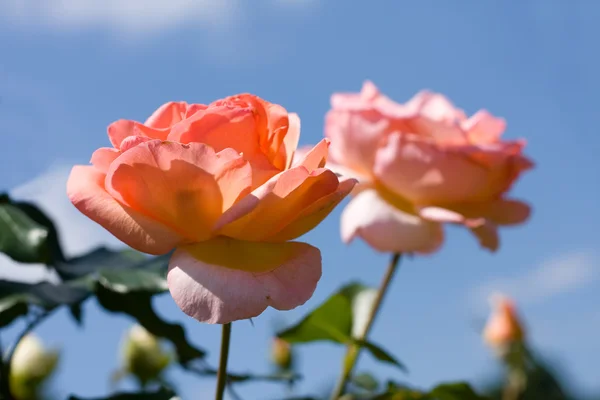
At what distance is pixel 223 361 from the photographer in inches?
17.3

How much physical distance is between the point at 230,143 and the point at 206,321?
4.8 inches

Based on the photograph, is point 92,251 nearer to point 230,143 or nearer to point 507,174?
point 230,143

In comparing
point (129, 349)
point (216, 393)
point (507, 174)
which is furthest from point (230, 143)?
point (129, 349)

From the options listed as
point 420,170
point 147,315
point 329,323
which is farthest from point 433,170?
point 147,315

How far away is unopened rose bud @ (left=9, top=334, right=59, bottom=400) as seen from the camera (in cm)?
118

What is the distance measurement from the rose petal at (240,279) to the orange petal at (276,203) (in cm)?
1

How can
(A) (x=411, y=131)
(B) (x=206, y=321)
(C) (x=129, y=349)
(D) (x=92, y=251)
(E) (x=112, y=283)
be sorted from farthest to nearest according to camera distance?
(C) (x=129, y=349), (A) (x=411, y=131), (D) (x=92, y=251), (E) (x=112, y=283), (B) (x=206, y=321)

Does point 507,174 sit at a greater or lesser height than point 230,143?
lesser

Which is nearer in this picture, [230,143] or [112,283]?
[230,143]

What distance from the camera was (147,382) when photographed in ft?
4.27

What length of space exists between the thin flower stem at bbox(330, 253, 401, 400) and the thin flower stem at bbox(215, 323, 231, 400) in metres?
0.28

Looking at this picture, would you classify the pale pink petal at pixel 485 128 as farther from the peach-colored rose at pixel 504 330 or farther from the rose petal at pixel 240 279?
the peach-colored rose at pixel 504 330

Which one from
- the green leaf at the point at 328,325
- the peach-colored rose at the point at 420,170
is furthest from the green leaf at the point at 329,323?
the peach-colored rose at the point at 420,170

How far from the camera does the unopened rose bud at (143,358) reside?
1.29 metres
